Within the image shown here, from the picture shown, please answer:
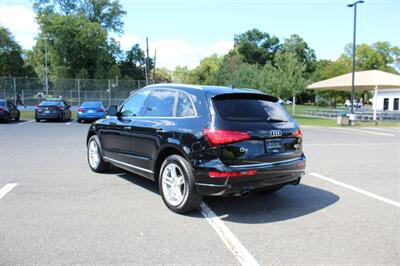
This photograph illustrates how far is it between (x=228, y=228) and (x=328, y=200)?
212 cm

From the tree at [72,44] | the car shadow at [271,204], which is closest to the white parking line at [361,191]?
the car shadow at [271,204]

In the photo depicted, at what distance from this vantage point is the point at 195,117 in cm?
462

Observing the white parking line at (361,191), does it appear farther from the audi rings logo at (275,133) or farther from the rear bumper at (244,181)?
the audi rings logo at (275,133)

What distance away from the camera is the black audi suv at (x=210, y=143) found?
4.32 metres

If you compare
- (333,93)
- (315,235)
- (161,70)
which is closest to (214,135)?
(315,235)

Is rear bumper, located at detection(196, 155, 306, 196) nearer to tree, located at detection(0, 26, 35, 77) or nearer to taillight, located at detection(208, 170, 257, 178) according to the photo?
taillight, located at detection(208, 170, 257, 178)

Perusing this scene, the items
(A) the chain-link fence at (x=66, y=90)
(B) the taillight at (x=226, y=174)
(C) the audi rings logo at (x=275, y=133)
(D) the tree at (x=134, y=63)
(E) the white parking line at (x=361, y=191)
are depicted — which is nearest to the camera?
(B) the taillight at (x=226, y=174)

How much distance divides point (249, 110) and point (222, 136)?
0.73m

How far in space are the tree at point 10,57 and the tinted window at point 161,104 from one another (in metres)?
71.5

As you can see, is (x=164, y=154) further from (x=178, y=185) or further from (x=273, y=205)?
(x=273, y=205)

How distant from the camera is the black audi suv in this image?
14.2ft

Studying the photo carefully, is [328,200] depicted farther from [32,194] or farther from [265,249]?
[32,194]

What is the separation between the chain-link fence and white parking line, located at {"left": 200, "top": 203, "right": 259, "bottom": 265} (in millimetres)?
33378

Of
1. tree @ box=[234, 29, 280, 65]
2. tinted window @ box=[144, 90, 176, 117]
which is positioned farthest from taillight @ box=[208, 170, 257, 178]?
tree @ box=[234, 29, 280, 65]
